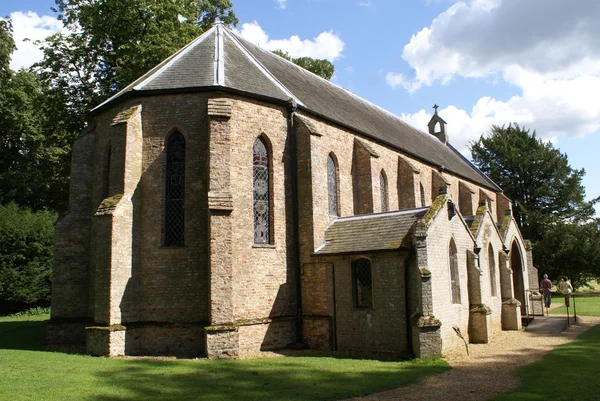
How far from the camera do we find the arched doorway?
22.7 m

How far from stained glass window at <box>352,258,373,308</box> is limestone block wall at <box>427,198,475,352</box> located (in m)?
2.11

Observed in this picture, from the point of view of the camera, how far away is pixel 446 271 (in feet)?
51.6

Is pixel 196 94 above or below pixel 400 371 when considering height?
above

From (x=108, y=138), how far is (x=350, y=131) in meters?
10.1

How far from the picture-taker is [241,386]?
1040 centimetres

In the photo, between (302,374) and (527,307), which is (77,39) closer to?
(302,374)

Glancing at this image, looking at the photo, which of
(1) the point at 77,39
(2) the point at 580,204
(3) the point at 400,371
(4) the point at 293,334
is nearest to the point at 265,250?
(4) the point at 293,334

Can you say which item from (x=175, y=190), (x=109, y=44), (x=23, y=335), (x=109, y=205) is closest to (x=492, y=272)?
(x=175, y=190)

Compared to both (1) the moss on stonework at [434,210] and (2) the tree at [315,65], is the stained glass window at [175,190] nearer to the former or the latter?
(1) the moss on stonework at [434,210]

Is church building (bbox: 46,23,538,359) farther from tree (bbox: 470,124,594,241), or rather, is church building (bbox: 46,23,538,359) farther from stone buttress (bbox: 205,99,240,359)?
tree (bbox: 470,124,594,241)

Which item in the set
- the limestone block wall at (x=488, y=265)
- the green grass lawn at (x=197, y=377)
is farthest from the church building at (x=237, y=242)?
the green grass lawn at (x=197, y=377)

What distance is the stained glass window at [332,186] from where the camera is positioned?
1944cm

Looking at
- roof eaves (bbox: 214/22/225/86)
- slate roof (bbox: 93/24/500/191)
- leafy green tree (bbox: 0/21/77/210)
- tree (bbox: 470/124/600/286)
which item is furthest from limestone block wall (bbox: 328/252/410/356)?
tree (bbox: 470/124/600/286)

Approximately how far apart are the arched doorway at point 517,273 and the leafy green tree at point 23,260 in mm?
27106
